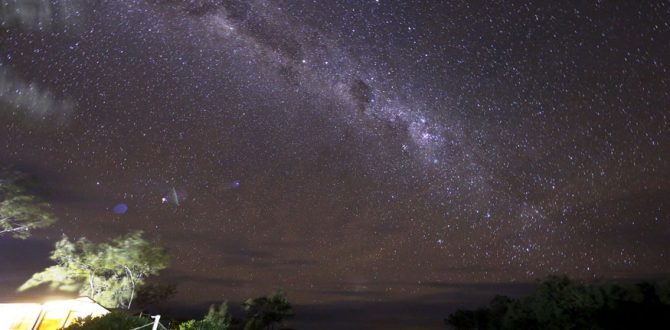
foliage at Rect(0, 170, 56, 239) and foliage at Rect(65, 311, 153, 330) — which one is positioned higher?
foliage at Rect(0, 170, 56, 239)

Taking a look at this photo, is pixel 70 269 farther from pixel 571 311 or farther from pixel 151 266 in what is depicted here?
pixel 571 311

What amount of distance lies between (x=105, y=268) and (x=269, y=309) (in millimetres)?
23255

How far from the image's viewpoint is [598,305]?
887 inches

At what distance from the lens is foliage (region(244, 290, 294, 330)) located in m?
49.1

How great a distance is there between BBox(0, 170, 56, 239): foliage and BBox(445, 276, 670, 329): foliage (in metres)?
26.9

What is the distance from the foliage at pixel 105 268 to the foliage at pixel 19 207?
2771 mm

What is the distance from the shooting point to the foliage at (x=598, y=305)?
21.8 m

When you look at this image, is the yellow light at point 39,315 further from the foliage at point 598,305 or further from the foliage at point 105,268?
the foliage at point 598,305

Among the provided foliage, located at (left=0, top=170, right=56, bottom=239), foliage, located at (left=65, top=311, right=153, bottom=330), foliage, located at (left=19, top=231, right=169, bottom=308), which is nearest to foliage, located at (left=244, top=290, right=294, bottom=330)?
foliage, located at (left=19, top=231, right=169, bottom=308)

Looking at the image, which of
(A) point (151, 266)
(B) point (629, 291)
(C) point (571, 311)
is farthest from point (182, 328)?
(B) point (629, 291)

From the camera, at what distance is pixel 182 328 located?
21.2 metres

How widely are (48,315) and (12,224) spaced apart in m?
6.56

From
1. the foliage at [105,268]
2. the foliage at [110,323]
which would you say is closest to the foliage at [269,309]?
the foliage at [105,268]

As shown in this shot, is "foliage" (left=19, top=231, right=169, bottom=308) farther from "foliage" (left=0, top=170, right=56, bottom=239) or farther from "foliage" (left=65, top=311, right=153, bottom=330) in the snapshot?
A: "foliage" (left=65, top=311, right=153, bottom=330)
